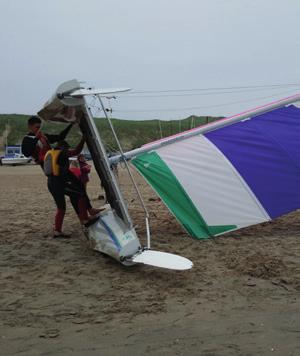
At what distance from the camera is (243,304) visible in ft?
14.4

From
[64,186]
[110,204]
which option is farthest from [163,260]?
[64,186]

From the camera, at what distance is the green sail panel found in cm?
684

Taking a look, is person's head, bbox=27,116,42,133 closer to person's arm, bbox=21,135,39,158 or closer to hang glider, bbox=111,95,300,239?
person's arm, bbox=21,135,39,158

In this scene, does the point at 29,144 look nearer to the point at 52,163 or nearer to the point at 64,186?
the point at 52,163

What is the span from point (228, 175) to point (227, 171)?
0.19ft

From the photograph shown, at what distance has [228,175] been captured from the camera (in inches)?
276

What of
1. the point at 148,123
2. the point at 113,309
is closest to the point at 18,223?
the point at 113,309

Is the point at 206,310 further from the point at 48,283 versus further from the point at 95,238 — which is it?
the point at 95,238

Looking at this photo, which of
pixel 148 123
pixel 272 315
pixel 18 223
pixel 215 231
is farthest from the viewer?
pixel 148 123

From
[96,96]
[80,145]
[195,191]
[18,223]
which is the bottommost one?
[18,223]

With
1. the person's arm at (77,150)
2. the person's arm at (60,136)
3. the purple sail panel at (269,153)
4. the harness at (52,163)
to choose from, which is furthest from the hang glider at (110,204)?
the purple sail panel at (269,153)

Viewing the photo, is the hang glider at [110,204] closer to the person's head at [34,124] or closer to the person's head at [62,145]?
the person's head at [62,145]

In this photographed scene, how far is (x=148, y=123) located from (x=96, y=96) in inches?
3777

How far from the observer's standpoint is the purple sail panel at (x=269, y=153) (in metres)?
6.96
